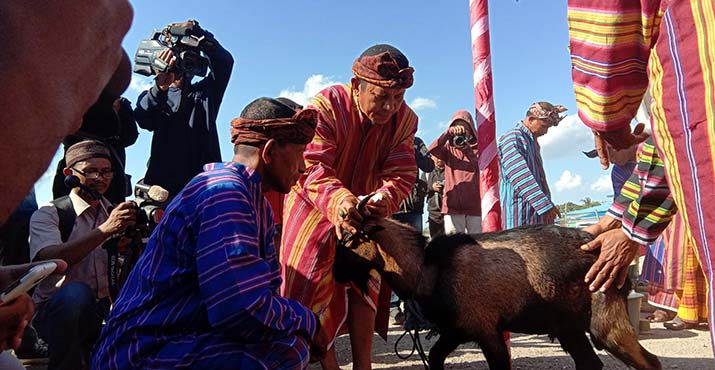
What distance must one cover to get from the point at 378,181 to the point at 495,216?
0.95 metres

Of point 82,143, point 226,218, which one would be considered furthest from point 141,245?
point 226,218

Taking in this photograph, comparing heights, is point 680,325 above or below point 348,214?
below

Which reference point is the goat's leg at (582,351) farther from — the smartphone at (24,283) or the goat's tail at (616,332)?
the smartphone at (24,283)

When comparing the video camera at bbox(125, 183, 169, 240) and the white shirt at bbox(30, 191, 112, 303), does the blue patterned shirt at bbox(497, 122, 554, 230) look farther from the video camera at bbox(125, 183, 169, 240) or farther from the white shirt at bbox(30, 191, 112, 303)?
the white shirt at bbox(30, 191, 112, 303)

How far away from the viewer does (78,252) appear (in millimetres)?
3049

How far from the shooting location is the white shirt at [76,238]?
3.17 m

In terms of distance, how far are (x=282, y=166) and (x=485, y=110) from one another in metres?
2.04

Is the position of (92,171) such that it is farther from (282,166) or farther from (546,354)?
(546,354)

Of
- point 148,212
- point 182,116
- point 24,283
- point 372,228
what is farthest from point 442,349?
point 182,116

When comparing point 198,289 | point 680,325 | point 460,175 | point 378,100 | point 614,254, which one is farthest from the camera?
point 460,175

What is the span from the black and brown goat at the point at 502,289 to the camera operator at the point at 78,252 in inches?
55.6

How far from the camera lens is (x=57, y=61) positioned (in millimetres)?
683

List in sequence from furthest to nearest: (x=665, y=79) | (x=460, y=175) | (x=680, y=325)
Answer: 1. (x=460, y=175)
2. (x=680, y=325)
3. (x=665, y=79)

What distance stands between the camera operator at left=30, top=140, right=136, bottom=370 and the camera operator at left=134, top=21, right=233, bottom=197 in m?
0.99
